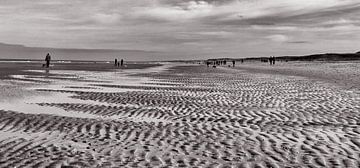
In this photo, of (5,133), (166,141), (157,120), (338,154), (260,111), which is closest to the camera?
(338,154)

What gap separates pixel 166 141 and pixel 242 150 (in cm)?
178

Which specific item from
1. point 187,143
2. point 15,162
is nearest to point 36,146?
point 15,162

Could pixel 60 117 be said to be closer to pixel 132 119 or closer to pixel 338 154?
pixel 132 119

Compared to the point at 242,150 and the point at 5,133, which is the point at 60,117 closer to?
the point at 5,133

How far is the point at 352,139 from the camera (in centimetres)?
871

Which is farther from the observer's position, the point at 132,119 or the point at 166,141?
the point at 132,119

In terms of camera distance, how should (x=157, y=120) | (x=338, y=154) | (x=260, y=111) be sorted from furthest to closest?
(x=260, y=111) < (x=157, y=120) < (x=338, y=154)

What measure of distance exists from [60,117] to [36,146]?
384 centimetres

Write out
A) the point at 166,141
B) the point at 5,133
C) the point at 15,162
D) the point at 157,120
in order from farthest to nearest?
the point at 157,120
the point at 5,133
the point at 166,141
the point at 15,162

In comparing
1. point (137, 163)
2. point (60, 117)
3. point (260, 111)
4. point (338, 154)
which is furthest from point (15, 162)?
point (260, 111)

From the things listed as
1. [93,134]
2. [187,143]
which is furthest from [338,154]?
[93,134]

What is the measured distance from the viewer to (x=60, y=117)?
38.3ft

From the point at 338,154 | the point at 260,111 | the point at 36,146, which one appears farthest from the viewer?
the point at 260,111

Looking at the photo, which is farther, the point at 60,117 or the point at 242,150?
the point at 60,117
